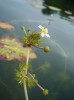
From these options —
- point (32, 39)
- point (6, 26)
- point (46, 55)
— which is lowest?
point (46, 55)

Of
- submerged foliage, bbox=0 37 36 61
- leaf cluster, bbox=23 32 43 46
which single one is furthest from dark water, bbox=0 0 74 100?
leaf cluster, bbox=23 32 43 46

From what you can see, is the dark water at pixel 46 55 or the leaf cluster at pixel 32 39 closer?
the leaf cluster at pixel 32 39

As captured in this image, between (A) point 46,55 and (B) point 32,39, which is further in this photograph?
(A) point 46,55

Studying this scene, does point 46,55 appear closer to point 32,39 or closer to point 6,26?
point 6,26

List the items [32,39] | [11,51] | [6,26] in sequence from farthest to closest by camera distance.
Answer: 1. [6,26]
2. [11,51]
3. [32,39]

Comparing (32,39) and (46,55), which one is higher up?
(32,39)

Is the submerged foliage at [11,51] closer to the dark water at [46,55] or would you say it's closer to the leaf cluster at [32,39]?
the dark water at [46,55]

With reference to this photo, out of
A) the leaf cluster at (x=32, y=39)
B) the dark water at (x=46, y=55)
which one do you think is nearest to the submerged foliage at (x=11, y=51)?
the dark water at (x=46, y=55)

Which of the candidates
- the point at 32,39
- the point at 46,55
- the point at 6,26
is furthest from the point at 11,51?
the point at 32,39

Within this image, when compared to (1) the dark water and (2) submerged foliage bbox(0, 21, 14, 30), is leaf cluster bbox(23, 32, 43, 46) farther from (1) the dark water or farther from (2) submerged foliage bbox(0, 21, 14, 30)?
(2) submerged foliage bbox(0, 21, 14, 30)
